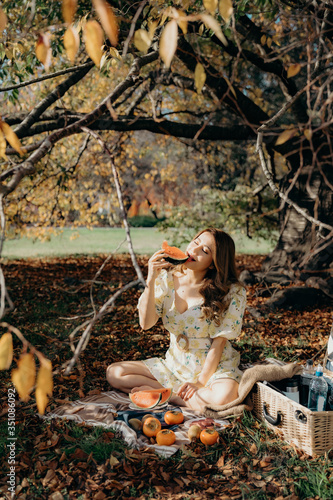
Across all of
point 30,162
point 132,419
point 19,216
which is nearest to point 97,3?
point 30,162

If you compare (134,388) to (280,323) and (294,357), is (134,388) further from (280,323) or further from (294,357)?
(280,323)

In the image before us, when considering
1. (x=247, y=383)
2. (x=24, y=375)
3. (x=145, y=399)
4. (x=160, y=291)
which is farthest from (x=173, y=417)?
(x=24, y=375)

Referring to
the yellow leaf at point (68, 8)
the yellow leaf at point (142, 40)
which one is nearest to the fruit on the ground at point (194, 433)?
the yellow leaf at point (142, 40)

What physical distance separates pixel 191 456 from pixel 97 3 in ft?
7.71

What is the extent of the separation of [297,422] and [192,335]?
101cm

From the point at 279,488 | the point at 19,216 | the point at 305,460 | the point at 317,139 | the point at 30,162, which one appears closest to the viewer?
the point at 30,162

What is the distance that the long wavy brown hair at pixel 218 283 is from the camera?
3342 mm

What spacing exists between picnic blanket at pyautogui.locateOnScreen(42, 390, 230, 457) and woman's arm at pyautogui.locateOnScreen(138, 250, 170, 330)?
0.60 meters

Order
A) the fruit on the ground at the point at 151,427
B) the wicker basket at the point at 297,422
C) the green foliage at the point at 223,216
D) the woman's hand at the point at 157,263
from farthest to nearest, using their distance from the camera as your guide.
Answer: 1. the green foliage at the point at 223,216
2. the woman's hand at the point at 157,263
3. the fruit on the ground at the point at 151,427
4. the wicker basket at the point at 297,422

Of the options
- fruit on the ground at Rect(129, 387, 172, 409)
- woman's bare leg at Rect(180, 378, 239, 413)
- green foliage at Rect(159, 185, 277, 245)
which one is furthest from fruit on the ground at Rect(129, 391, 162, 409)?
green foliage at Rect(159, 185, 277, 245)

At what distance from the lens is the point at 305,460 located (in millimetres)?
2611

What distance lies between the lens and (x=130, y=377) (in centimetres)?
346

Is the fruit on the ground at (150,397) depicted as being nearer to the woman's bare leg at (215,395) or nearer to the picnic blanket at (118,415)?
the picnic blanket at (118,415)

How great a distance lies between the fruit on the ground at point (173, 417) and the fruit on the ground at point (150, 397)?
0.15m
